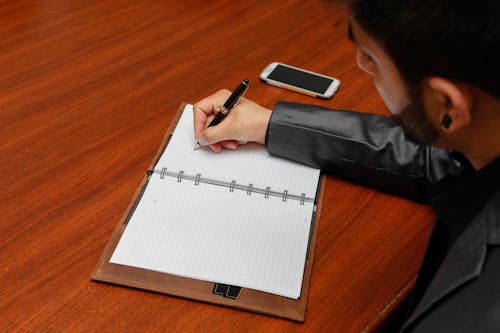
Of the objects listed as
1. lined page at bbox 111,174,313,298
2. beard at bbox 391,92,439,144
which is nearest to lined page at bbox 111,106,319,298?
lined page at bbox 111,174,313,298

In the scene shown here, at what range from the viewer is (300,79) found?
121 cm

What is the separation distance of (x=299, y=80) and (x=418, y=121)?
537 mm

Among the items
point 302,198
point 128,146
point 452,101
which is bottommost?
point 302,198

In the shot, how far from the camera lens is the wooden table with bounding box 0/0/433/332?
0.77 metres

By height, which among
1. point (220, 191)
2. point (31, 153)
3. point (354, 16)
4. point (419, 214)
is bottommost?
point (419, 214)

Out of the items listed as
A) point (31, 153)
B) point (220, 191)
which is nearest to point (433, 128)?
point (220, 191)

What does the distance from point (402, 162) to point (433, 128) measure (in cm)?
29

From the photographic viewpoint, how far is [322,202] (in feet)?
3.10

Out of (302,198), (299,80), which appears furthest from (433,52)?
(299,80)

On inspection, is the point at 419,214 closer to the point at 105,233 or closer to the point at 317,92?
the point at 317,92

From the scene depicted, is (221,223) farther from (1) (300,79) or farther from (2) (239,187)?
(1) (300,79)

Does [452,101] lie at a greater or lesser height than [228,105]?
greater

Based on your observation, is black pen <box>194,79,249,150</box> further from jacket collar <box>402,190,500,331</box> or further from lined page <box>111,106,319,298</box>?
jacket collar <box>402,190,500,331</box>

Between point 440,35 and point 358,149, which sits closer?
point 440,35
